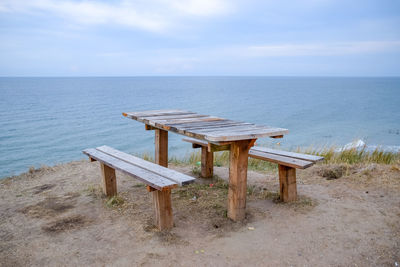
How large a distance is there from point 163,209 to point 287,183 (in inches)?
66.2

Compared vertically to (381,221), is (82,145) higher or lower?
lower

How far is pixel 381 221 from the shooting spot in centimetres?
342

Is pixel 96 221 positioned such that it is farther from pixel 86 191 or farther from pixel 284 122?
pixel 284 122

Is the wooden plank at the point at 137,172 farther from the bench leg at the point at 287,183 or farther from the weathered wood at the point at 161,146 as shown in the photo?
the bench leg at the point at 287,183

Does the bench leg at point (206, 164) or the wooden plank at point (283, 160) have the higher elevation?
the wooden plank at point (283, 160)

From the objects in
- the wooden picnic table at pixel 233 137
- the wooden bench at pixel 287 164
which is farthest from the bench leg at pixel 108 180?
the wooden bench at pixel 287 164

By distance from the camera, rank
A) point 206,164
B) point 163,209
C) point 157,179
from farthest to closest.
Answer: point 206,164 < point 163,209 < point 157,179

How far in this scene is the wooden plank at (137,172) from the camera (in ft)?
9.51

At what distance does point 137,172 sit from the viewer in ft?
10.8

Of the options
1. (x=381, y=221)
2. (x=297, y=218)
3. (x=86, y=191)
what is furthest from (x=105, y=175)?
(x=381, y=221)

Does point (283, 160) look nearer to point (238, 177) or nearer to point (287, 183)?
point (287, 183)

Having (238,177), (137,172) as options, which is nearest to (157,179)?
(137,172)

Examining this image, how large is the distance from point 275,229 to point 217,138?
1261mm

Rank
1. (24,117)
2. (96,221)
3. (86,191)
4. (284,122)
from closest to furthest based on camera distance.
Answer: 1. (96,221)
2. (86,191)
3. (24,117)
4. (284,122)
